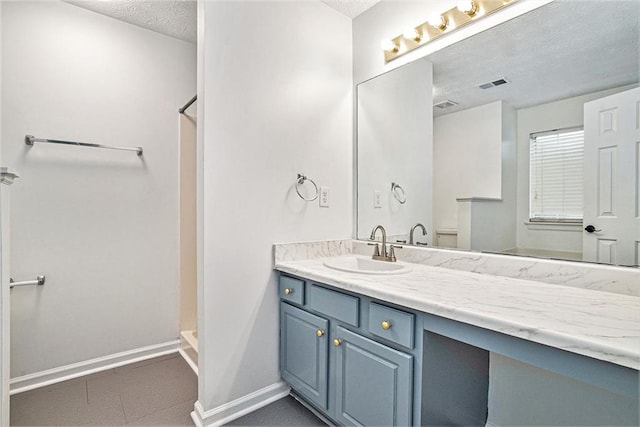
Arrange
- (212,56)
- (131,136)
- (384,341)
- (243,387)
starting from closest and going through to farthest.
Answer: (384,341) → (212,56) → (243,387) → (131,136)

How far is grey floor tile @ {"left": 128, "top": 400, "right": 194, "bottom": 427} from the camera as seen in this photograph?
1.63 metres

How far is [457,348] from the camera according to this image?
1274 mm

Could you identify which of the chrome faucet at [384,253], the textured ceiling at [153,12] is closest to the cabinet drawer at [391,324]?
the chrome faucet at [384,253]

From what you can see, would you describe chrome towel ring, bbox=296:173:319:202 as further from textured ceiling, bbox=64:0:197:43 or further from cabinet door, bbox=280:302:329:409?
textured ceiling, bbox=64:0:197:43

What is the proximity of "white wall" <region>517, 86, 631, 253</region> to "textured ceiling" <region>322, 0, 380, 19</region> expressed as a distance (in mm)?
1250

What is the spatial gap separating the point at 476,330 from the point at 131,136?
2.53 m

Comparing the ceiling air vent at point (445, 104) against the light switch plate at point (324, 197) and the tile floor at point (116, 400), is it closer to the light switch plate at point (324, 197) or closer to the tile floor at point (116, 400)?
the light switch plate at point (324, 197)

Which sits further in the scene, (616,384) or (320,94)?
(320,94)

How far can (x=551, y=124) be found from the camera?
1358mm

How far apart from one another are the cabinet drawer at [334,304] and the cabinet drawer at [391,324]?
98 millimetres

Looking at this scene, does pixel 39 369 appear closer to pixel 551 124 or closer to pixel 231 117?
pixel 231 117

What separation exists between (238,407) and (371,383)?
2.74ft

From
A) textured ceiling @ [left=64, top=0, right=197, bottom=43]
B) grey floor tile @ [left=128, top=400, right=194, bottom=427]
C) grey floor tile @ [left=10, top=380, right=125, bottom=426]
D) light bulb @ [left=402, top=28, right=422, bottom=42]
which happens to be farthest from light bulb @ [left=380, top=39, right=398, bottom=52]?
grey floor tile @ [left=10, top=380, right=125, bottom=426]

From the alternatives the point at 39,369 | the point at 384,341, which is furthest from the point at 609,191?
the point at 39,369
